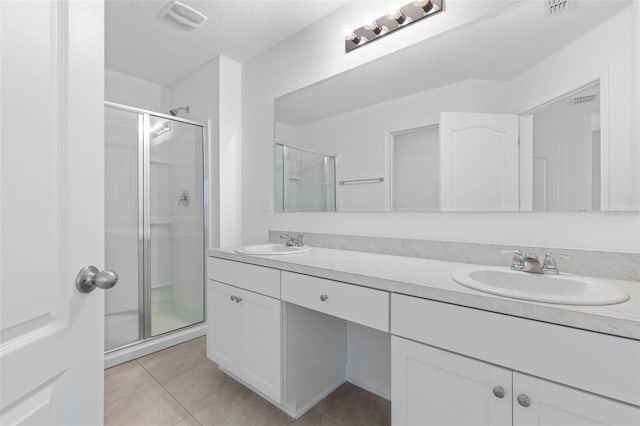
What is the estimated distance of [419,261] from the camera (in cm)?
144

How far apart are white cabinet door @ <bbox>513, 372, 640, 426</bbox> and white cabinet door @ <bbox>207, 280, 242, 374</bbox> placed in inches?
51.1

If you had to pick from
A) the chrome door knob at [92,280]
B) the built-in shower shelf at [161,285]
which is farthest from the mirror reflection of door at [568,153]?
the built-in shower shelf at [161,285]

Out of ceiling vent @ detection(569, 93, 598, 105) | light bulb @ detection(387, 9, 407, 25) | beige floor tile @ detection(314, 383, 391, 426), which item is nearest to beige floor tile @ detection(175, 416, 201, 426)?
beige floor tile @ detection(314, 383, 391, 426)

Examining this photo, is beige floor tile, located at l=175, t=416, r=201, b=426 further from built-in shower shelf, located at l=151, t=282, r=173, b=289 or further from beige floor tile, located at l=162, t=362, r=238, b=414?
built-in shower shelf, located at l=151, t=282, r=173, b=289

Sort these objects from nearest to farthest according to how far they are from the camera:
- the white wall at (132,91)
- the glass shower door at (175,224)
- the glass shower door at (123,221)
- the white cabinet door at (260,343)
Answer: the white cabinet door at (260,343), the glass shower door at (123,221), the glass shower door at (175,224), the white wall at (132,91)

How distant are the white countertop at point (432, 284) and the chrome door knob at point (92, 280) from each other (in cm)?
80

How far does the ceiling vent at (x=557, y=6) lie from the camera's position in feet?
3.86

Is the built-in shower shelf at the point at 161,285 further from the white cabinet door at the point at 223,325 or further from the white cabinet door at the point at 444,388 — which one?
the white cabinet door at the point at 444,388

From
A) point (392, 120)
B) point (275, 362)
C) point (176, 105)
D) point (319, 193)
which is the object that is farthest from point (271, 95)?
point (275, 362)

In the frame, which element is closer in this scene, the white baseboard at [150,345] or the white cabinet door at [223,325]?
the white cabinet door at [223,325]

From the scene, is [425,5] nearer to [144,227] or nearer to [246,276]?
[246,276]

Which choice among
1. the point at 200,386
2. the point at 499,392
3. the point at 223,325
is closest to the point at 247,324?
the point at 223,325

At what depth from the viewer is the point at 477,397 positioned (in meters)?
0.87

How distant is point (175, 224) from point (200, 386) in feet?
4.45
